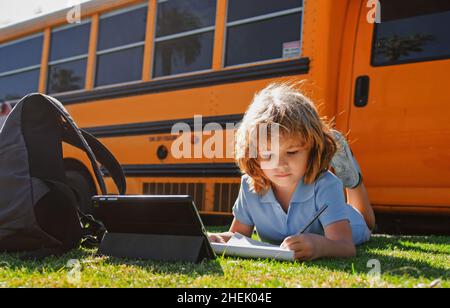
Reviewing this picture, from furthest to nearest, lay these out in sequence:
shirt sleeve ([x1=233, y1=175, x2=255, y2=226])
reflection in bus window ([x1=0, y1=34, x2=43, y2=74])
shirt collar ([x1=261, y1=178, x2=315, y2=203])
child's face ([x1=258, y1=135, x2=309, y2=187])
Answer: reflection in bus window ([x1=0, y1=34, x2=43, y2=74])
shirt sleeve ([x1=233, y1=175, x2=255, y2=226])
shirt collar ([x1=261, y1=178, x2=315, y2=203])
child's face ([x1=258, y1=135, x2=309, y2=187])

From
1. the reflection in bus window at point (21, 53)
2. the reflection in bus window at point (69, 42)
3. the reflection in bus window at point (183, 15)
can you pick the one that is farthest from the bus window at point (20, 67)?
the reflection in bus window at point (183, 15)

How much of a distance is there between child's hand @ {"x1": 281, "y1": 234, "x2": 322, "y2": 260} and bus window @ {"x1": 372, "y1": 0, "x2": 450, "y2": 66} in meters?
1.72

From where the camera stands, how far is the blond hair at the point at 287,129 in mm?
1709

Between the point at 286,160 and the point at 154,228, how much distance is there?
473 mm

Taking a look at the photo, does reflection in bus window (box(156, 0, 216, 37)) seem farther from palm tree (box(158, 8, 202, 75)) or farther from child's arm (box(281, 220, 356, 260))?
child's arm (box(281, 220, 356, 260))

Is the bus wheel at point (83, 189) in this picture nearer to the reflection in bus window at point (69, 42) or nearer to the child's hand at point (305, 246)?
the reflection in bus window at point (69, 42)

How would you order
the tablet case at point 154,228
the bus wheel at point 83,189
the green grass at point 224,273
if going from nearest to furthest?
the green grass at point 224,273, the tablet case at point 154,228, the bus wheel at point 83,189

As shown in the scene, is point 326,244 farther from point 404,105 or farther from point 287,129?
point 404,105

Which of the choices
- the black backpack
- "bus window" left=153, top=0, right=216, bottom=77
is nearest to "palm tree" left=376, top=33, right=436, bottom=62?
"bus window" left=153, top=0, right=216, bottom=77

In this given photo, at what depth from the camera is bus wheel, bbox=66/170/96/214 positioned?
3.93 m

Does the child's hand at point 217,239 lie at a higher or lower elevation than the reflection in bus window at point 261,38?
lower

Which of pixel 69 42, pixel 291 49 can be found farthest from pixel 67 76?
pixel 291 49

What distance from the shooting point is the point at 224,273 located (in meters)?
1.37

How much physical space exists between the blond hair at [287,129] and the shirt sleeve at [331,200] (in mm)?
42
